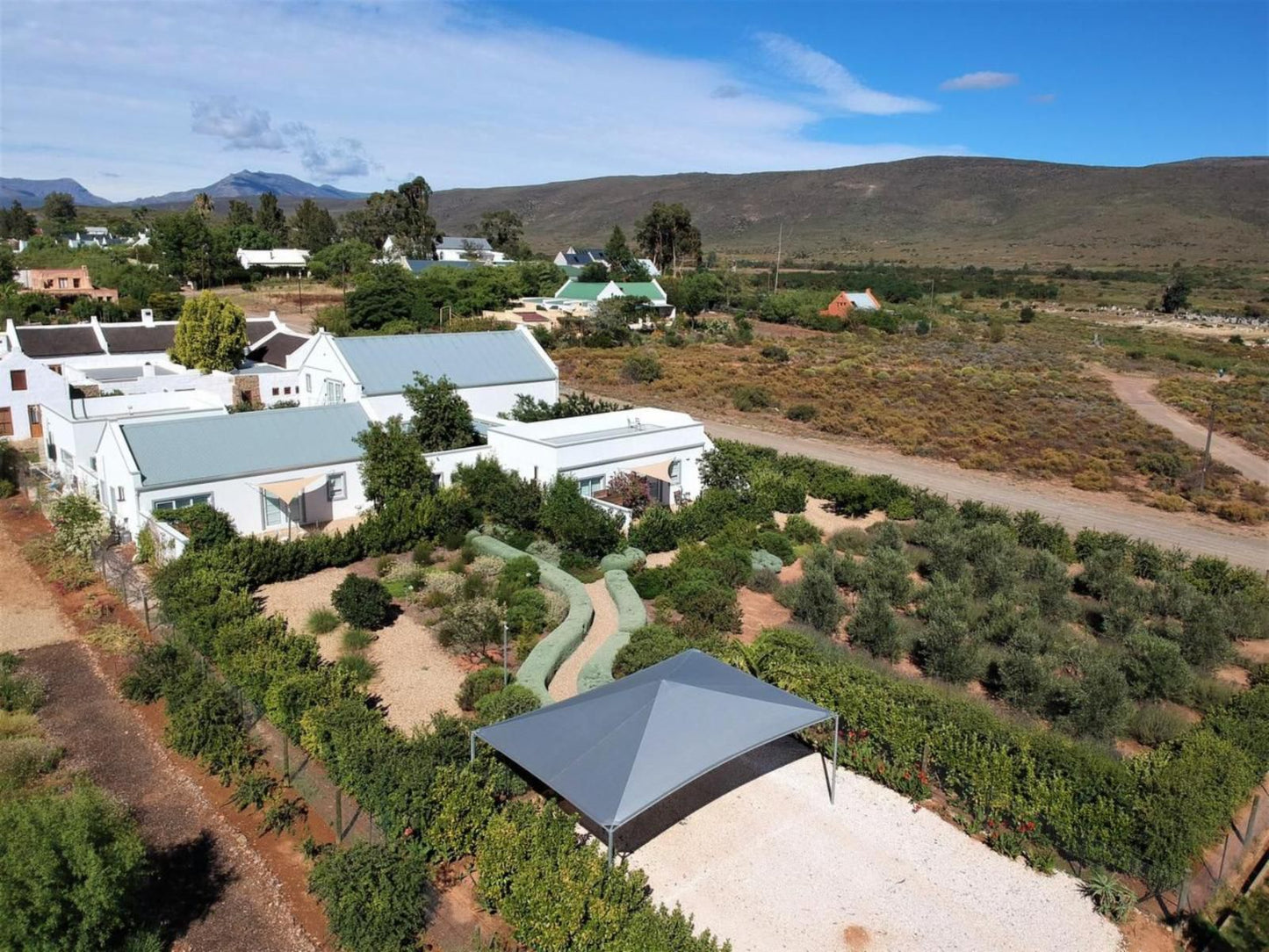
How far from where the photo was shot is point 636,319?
78.7m

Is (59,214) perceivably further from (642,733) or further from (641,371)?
(642,733)

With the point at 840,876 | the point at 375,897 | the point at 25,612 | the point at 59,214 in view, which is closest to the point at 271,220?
the point at 59,214

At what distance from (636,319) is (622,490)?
54958 mm

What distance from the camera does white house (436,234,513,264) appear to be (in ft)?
349

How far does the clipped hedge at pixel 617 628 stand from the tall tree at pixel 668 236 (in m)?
92.4

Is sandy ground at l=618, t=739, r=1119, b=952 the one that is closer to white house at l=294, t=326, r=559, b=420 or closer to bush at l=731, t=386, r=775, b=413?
white house at l=294, t=326, r=559, b=420

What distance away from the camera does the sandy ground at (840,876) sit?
34.7 ft

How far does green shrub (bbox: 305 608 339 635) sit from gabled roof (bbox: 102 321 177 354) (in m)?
28.0

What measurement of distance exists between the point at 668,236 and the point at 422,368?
84.0 meters

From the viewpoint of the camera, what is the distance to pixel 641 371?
53781 mm

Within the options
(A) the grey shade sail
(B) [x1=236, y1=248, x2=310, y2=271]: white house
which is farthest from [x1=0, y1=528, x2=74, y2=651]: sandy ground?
(B) [x1=236, y1=248, x2=310, y2=271]: white house

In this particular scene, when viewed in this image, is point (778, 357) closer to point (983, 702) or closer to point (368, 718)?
point (983, 702)

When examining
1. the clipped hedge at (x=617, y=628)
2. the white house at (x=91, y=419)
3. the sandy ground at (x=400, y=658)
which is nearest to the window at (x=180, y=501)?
the white house at (x=91, y=419)

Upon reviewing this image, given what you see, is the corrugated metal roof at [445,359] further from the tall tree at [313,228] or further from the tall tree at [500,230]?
the tall tree at [500,230]
